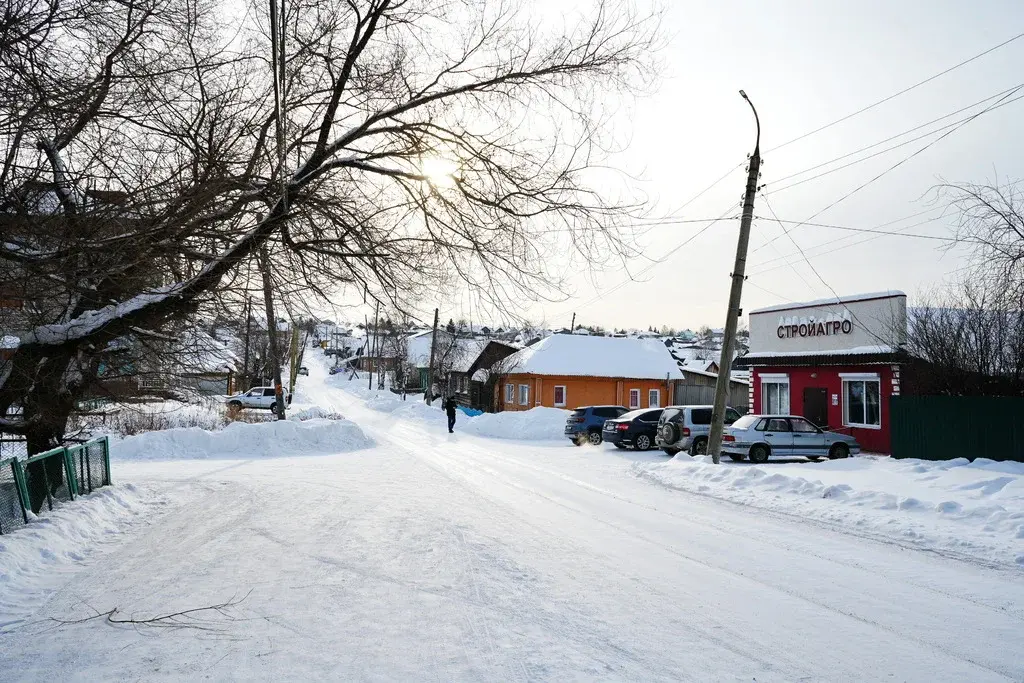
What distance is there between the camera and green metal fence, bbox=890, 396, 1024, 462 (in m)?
17.9

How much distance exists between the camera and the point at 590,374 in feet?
143

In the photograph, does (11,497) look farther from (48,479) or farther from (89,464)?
(89,464)

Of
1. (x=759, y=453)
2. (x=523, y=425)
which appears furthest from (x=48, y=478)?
(x=523, y=425)

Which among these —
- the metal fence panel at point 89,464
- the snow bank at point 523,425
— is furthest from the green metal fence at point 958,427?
the metal fence panel at point 89,464

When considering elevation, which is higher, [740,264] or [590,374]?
[740,264]

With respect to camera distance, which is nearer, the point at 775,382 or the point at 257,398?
the point at 775,382

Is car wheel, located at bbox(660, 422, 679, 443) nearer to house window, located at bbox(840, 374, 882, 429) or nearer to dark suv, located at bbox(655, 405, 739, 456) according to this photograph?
dark suv, located at bbox(655, 405, 739, 456)

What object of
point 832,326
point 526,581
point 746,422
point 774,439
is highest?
point 832,326

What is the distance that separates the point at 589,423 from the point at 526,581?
2110 centimetres

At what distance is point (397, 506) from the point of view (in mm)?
11414

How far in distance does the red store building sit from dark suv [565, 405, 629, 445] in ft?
20.0

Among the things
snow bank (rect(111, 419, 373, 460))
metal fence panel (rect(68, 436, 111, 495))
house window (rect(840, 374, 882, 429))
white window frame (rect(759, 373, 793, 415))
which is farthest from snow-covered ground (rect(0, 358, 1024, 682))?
white window frame (rect(759, 373, 793, 415))

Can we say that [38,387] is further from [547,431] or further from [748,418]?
[547,431]

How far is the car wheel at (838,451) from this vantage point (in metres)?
22.2
